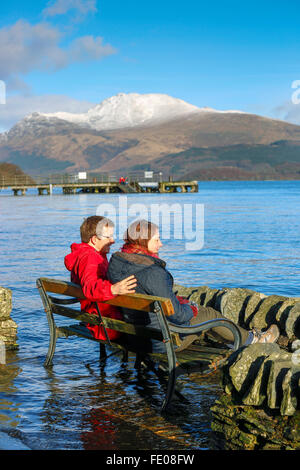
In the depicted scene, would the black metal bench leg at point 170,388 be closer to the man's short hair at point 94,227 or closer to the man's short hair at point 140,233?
the man's short hair at point 140,233

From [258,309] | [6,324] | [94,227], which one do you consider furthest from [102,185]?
[94,227]

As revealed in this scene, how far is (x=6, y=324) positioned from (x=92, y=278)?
111 inches

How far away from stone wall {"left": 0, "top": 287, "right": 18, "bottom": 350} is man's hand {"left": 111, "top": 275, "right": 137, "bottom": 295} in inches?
121

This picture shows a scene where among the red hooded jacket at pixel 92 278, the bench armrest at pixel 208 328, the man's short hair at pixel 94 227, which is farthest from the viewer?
the man's short hair at pixel 94 227

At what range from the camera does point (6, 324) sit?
8.06m

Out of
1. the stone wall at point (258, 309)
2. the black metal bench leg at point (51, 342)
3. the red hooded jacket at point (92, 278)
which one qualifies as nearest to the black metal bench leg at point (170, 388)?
the red hooded jacket at point (92, 278)

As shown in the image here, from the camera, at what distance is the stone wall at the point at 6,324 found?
788 centimetres

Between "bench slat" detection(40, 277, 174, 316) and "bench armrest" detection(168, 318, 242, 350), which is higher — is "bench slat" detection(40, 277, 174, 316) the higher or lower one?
the higher one

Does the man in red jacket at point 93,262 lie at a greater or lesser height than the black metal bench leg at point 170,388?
greater

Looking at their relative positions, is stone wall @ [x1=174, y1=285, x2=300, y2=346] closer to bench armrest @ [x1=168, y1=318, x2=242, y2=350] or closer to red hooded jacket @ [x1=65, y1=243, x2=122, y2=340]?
bench armrest @ [x1=168, y1=318, x2=242, y2=350]

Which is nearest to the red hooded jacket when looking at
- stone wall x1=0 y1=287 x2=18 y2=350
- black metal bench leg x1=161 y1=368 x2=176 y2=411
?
black metal bench leg x1=161 y1=368 x2=176 y2=411

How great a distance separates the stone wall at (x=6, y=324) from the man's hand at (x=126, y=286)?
10.1ft

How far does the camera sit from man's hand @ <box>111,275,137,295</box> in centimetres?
525
